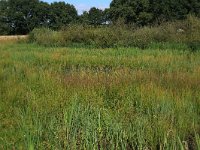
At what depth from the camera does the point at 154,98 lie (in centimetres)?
629

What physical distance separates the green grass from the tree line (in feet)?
142

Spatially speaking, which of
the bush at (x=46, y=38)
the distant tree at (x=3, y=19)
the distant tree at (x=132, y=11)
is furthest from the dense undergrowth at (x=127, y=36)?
the distant tree at (x=3, y=19)

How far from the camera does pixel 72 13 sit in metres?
79.4

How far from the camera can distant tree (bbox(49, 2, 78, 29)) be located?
2886 inches

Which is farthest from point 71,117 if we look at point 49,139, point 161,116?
point 161,116

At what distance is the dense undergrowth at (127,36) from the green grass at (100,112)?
9.59m

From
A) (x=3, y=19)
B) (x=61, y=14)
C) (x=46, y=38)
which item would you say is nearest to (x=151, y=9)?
(x=61, y=14)

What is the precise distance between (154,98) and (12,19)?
6644 centimetres

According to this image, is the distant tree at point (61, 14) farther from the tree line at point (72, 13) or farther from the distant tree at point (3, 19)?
the distant tree at point (3, 19)

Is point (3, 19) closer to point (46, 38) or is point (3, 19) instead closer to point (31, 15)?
point (31, 15)

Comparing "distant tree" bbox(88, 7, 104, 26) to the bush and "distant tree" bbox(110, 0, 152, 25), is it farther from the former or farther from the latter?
the bush

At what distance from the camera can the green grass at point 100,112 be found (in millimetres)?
4652

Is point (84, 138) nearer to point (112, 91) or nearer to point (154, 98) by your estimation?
point (154, 98)

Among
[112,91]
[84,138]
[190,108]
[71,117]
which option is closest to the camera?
[84,138]
